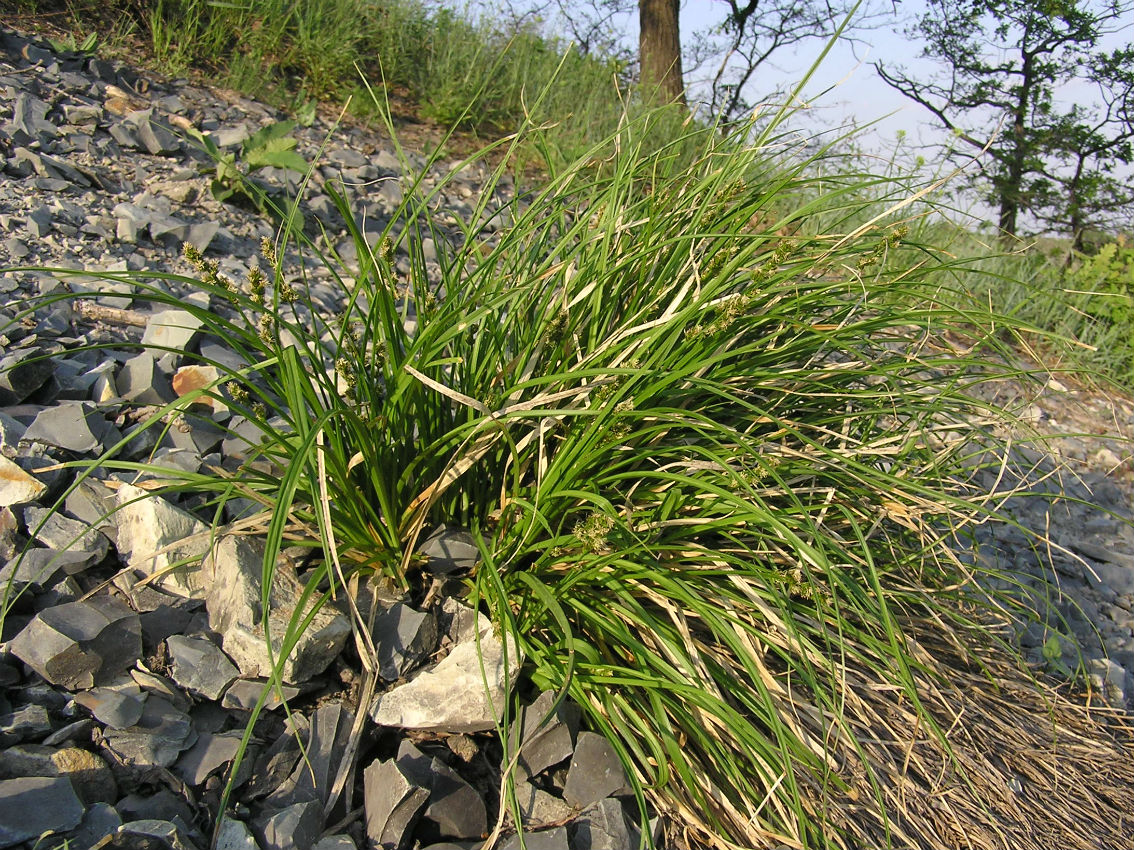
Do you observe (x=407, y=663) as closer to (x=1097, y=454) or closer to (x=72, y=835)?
(x=72, y=835)

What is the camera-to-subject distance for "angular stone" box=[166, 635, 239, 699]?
157 centimetres

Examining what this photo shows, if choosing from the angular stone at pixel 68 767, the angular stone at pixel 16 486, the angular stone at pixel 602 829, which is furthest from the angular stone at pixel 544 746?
the angular stone at pixel 16 486

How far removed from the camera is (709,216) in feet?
6.79

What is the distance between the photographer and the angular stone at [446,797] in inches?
58.2

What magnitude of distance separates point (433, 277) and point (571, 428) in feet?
6.31

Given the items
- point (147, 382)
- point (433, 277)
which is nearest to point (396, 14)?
point (433, 277)

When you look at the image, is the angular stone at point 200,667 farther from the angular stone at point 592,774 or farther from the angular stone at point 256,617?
the angular stone at point 592,774

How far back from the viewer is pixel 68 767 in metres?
1.33

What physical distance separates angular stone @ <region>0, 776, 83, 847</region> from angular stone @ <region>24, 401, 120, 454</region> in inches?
37.1

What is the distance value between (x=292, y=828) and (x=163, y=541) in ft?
2.30

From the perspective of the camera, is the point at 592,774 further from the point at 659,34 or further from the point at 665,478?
the point at 659,34

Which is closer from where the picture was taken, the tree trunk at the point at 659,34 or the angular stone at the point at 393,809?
the angular stone at the point at 393,809

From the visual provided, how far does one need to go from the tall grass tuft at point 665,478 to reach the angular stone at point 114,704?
0.98ft

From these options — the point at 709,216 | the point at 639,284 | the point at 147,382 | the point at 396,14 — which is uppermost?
the point at 396,14
